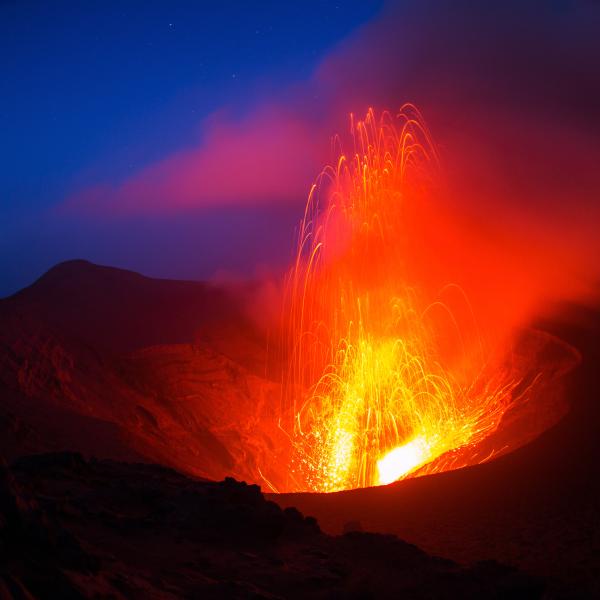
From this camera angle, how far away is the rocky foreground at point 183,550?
6.74m

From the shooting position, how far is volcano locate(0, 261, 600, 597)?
895cm

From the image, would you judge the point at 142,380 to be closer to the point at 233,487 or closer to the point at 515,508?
the point at 233,487

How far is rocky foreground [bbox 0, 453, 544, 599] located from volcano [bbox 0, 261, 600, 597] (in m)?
0.03

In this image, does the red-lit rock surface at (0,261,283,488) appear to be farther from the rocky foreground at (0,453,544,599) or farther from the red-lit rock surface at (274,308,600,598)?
the red-lit rock surface at (274,308,600,598)

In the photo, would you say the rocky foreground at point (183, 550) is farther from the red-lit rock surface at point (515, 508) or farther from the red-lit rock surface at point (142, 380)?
the red-lit rock surface at point (142, 380)

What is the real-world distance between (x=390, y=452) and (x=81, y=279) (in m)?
24.8

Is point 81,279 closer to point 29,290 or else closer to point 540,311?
point 29,290

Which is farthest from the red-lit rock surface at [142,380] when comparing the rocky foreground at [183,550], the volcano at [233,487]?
the rocky foreground at [183,550]

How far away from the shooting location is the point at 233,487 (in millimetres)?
12000

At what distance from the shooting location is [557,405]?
1838 cm

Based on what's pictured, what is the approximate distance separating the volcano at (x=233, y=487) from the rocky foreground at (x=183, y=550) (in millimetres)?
34

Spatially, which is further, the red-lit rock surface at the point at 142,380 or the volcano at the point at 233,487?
the red-lit rock surface at the point at 142,380

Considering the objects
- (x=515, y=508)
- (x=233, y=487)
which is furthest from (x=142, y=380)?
(x=515, y=508)

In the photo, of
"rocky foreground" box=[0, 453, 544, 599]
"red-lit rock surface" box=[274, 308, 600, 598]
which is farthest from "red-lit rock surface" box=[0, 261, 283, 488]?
"red-lit rock surface" box=[274, 308, 600, 598]
